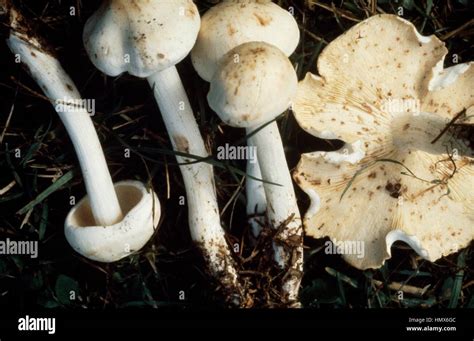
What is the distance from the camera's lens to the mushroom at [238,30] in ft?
7.77

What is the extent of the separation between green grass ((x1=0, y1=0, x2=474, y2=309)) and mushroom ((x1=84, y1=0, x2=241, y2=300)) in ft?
0.65

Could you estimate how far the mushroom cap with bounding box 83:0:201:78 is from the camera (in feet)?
7.44

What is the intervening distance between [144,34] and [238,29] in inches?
15.7

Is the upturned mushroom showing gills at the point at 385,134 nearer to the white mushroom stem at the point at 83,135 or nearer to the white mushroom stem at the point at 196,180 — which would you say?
the white mushroom stem at the point at 196,180

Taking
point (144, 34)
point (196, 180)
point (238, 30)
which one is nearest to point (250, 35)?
point (238, 30)

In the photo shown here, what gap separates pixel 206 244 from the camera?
2719 millimetres

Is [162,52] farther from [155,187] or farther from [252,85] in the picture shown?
[155,187]

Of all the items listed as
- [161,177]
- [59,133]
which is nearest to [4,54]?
[59,133]

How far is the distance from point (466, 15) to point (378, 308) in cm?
160

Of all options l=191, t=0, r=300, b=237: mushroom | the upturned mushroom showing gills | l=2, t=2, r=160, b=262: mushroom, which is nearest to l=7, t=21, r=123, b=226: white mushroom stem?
l=2, t=2, r=160, b=262: mushroom

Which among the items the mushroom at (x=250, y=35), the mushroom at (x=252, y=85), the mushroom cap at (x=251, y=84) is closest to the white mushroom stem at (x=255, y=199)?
the mushroom at (x=250, y=35)

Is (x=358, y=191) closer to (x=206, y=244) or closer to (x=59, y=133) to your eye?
(x=206, y=244)

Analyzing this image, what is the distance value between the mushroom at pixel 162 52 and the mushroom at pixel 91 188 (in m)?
0.24

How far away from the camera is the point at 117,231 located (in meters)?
2.53
